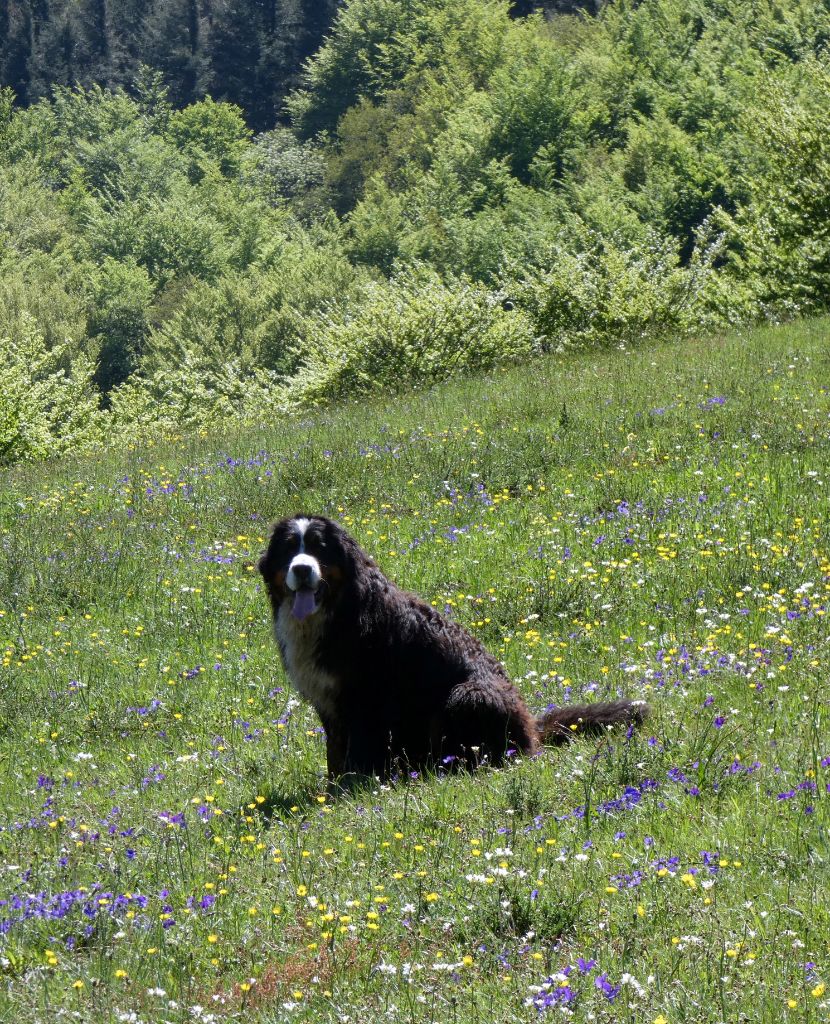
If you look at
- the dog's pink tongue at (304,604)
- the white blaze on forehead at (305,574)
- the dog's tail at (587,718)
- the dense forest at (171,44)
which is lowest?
the dog's tail at (587,718)

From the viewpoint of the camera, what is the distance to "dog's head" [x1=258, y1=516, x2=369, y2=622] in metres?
6.85

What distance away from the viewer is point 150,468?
16.5 m

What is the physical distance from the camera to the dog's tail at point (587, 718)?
6.64 metres

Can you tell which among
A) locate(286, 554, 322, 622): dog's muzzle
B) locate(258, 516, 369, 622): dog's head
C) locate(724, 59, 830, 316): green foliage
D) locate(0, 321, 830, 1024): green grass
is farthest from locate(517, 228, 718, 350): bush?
locate(286, 554, 322, 622): dog's muzzle

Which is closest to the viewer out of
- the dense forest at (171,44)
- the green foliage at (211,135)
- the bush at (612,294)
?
the bush at (612,294)

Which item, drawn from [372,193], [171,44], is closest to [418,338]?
[372,193]

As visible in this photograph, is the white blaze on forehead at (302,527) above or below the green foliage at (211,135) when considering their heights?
above

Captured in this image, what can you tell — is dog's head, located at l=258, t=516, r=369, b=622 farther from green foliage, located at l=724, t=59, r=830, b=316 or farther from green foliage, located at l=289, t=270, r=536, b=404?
green foliage, located at l=289, t=270, r=536, b=404

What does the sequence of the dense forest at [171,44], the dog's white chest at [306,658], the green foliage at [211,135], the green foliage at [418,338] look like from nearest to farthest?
the dog's white chest at [306,658], the green foliage at [418,338], the green foliage at [211,135], the dense forest at [171,44]

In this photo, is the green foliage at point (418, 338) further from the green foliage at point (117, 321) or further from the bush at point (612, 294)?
the green foliage at point (117, 321)

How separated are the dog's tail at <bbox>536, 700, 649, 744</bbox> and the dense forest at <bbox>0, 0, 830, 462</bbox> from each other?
50.8ft

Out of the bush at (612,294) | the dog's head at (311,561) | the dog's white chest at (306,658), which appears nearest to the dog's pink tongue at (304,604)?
the dog's head at (311,561)

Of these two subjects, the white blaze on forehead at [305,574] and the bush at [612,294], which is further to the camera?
the bush at [612,294]

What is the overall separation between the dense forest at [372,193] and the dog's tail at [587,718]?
1548 cm
